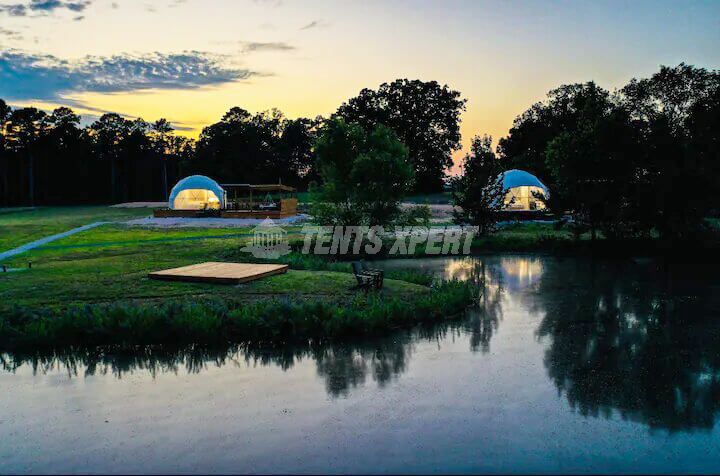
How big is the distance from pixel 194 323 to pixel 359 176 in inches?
553

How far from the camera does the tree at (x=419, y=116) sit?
68.3m

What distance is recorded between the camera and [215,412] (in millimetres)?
6926

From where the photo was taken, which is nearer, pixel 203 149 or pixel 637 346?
pixel 637 346

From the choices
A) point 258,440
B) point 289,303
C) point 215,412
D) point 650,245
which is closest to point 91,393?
point 215,412

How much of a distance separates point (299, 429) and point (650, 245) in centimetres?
2089

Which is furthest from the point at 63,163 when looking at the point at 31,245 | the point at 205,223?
the point at 31,245

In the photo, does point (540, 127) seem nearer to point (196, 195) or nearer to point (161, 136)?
point (196, 195)

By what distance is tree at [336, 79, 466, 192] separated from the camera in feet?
224

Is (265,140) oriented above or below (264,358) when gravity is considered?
above

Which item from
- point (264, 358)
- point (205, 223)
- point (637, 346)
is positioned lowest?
point (264, 358)

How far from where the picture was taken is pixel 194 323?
1001cm

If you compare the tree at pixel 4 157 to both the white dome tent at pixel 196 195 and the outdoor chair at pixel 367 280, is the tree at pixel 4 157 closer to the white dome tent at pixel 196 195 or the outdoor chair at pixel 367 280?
the white dome tent at pixel 196 195

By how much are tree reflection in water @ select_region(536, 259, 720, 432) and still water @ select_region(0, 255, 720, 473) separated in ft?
0.12

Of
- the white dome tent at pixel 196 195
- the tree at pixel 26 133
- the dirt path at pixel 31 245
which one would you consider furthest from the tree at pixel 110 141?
the dirt path at pixel 31 245
